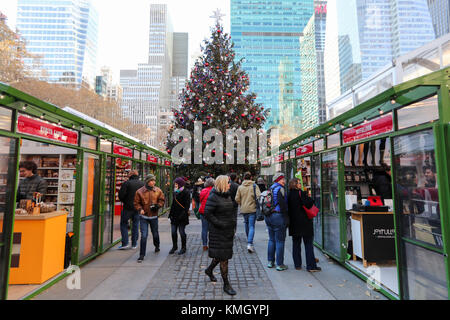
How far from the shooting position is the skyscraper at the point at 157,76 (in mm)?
89812

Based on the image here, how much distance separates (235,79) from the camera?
13.8 m

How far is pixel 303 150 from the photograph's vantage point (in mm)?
7434

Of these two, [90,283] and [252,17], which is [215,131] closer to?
[90,283]

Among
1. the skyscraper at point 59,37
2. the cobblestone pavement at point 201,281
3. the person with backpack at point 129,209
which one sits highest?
the skyscraper at point 59,37

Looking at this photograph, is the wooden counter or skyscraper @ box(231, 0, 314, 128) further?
skyscraper @ box(231, 0, 314, 128)

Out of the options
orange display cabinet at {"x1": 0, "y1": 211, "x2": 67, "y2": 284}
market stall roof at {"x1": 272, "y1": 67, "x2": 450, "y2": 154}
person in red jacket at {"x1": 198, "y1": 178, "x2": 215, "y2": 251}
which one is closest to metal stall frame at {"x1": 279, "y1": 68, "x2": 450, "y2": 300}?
market stall roof at {"x1": 272, "y1": 67, "x2": 450, "y2": 154}

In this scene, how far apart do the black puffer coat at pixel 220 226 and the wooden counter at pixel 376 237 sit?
9.54ft

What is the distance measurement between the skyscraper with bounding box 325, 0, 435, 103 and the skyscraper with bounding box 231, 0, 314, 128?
2058 cm

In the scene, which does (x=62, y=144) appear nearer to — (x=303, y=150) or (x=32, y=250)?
(x=32, y=250)

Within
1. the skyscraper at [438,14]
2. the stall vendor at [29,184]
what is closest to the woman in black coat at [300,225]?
the stall vendor at [29,184]

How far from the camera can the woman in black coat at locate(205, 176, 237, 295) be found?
12.1 ft

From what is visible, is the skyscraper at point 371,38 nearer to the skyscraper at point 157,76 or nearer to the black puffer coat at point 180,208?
the skyscraper at point 157,76

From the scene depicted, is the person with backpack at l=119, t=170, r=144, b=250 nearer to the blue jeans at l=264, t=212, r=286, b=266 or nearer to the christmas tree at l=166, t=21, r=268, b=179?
the blue jeans at l=264, t=212, r=286, b=266
